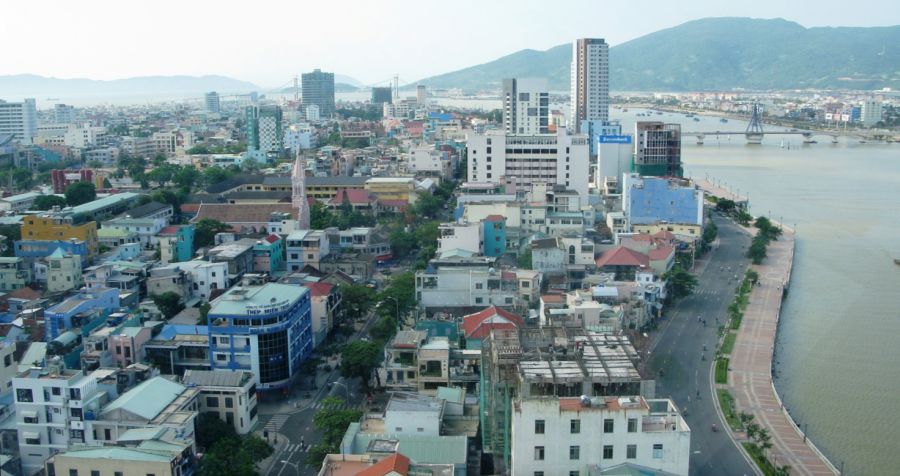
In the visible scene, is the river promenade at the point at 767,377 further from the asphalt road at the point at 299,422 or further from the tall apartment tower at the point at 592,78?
the tall apartment tower at the point at 592,78

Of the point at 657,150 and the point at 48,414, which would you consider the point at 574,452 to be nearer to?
the point at 48,414

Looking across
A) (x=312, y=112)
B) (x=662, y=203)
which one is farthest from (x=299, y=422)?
(x=312, y=112)

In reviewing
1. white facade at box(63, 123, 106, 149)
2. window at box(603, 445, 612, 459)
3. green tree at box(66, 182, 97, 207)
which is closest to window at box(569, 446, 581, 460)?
window at box(603, 445, 612, 459)

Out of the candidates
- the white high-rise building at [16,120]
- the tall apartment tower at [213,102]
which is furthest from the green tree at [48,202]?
the tall apartment tower at [213,102]

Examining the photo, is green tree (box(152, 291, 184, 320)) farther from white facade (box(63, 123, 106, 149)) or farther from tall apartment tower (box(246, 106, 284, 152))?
white facade (box(63, 123, 106, 149))

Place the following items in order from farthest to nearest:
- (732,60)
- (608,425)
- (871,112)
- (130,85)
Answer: (130,85), (732,60), (871,112), (608,425)

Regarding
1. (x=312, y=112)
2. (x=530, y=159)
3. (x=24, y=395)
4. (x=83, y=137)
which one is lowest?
(x=24, y=395)
